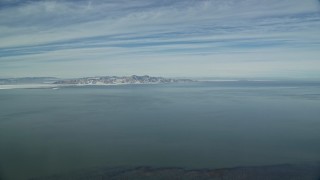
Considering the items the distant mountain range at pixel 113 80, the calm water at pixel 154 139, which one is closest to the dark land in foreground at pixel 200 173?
the calm water at pixel 154 139

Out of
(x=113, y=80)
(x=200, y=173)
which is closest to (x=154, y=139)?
(x=200, y=173)

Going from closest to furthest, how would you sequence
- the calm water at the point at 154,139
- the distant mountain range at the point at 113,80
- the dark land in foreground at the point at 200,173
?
the dark land in foreground at the point at 200,173 < the calm water at the point at 154,139 < the distant mountain range at the point at 113,80

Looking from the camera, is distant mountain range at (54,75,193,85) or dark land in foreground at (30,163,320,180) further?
distant mountain range at (54,75,193,85)

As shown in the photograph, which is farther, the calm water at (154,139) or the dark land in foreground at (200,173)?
the calm water at (154,139)

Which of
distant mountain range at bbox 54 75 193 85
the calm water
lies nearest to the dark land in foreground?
the calm water

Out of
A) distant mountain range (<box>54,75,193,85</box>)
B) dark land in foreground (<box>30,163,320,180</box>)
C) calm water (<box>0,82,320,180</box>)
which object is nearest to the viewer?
dark land in foreground (<box>30,163,320,180</box>)

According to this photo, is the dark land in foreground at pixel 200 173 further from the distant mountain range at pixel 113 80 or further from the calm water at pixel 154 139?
the distant mountain range at pixel 113 80

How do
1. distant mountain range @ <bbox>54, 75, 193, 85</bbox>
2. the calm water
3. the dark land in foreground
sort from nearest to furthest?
the dark land in foreground
the calm water
distant mountain range @ <bbox>54, 75, 193, 85</bbox>

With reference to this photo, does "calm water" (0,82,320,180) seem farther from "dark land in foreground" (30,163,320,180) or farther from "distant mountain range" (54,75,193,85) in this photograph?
"distant mountain range" (54,75,193,85)
